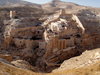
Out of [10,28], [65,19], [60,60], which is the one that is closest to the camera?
[60,60]

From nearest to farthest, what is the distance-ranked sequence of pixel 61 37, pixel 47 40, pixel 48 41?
pixel 48 41 → pixel 47 40 → pixel 61 37

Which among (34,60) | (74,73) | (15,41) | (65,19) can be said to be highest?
(74,73)

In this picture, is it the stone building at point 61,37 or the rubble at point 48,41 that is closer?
the rubble at point 48,41

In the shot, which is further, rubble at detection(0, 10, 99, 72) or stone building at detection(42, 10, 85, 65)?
stone building at detection(42, 10, 85, 65)

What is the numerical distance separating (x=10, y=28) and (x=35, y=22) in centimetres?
583

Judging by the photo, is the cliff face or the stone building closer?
the cliff face

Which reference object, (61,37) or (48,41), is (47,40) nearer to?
(48,41)

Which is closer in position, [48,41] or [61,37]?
[48,41]

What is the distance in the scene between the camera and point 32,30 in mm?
41500

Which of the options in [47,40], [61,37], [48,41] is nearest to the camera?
[48,41]

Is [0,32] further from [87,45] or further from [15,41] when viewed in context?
[87,45]

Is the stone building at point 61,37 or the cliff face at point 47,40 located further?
the stone building at point 61,37

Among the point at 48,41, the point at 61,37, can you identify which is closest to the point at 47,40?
the point at 48,41

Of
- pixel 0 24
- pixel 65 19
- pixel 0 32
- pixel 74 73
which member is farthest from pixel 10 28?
pixel 74 73
